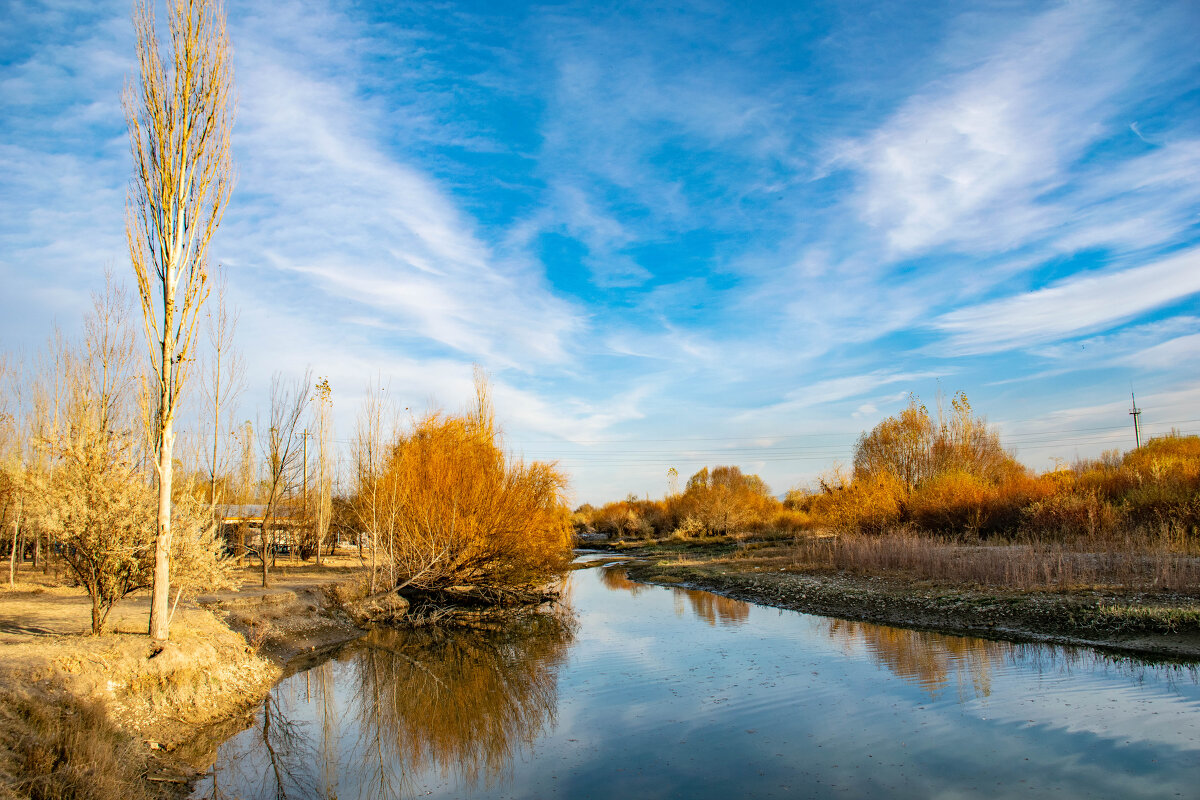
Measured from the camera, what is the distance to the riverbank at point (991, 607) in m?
13.1

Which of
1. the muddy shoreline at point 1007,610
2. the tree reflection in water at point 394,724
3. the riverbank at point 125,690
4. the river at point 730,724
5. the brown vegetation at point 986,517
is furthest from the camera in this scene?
the brown vegetation at point 986,517

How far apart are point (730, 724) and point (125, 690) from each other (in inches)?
315

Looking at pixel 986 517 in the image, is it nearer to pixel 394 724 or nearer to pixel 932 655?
pixel 932 655

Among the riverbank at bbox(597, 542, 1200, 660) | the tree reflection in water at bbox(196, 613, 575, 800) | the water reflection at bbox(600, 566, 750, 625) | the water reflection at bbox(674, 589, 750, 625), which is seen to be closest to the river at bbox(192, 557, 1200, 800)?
the tree reflection in water at bbox(196, 613, 575, 800)

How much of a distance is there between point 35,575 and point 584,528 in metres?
56.2

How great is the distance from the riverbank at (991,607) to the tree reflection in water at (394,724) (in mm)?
9415

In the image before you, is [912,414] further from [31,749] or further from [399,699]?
[31,749]

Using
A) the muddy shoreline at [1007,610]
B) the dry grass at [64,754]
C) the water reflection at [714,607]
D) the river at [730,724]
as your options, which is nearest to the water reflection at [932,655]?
the river at [730,724]

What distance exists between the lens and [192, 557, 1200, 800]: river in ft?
24.4

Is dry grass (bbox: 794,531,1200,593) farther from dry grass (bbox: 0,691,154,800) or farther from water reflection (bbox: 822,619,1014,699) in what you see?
dry grass (bbox: 0,691,154,800)

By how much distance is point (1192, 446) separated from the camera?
106 ft

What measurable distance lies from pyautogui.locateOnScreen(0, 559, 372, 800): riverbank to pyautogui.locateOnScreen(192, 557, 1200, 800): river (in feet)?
1.92

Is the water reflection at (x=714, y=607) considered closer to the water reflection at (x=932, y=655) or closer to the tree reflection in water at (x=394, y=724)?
the water reflection at (x=932, y=655)

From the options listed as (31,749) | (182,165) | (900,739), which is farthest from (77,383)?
(900,739)
